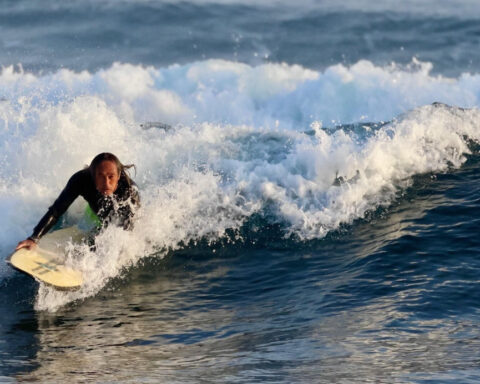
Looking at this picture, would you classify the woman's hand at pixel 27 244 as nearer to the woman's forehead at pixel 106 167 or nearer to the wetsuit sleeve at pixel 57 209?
the wetsuit sleeve at pixel 57 209

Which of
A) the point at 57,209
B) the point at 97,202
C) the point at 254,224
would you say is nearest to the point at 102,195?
the point at 97,202

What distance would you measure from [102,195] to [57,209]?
16.4 inches

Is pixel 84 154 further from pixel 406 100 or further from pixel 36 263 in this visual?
pixel 406 100

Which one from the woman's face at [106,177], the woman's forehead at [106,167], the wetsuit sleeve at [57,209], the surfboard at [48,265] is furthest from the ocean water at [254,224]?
the woman's forehead at [106,167]

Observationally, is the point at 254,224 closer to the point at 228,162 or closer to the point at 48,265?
the point at 228,162

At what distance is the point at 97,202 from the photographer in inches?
290

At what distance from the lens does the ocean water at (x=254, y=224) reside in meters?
5.54

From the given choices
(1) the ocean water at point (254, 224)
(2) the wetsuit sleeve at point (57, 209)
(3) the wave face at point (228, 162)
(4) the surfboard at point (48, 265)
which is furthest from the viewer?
(3) the wave face at point (228, 162)

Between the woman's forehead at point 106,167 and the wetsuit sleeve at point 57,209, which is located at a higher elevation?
the woman's forehead at point 106,167

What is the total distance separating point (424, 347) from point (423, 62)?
11.8m

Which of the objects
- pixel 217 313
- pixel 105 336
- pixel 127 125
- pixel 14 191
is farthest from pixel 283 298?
pixel 127 125

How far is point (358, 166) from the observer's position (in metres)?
9.23

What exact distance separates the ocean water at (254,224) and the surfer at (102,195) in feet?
0.70

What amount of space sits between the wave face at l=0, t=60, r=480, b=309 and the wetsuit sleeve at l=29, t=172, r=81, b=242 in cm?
43
